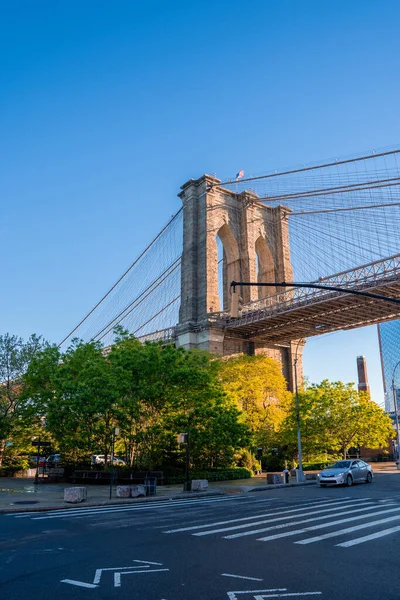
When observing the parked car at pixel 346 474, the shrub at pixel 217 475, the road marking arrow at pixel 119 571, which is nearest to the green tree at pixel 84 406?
the shrub at pixel 217 475

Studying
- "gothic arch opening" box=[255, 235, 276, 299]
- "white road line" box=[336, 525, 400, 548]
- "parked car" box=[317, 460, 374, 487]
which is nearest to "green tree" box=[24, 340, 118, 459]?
"parked car" box=[317, 460, 374, 487]

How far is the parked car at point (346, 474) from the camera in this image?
25.8 metres

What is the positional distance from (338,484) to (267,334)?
91.4 feet

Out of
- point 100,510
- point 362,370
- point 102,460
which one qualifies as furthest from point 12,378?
point 362,370

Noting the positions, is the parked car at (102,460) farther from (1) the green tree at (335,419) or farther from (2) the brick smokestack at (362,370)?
(2) the brick smokestack at (362,370)

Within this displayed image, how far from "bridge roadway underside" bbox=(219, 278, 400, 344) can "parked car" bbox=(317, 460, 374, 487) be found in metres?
15.3

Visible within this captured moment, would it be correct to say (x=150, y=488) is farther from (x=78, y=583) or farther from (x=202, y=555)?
(x=78, y=583)

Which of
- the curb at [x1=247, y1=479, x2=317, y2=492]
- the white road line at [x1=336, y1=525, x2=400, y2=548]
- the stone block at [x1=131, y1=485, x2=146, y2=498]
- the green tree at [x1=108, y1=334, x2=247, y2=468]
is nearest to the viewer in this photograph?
the white road line at [x1=336, y1=525, x2=400, y2=548]

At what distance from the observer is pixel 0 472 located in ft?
117

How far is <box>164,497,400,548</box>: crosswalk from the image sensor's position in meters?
10.3

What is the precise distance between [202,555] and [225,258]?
51826mm

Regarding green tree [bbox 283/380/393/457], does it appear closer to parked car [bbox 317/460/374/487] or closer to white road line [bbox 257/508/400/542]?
parked car [bbox 317/460/374/487]

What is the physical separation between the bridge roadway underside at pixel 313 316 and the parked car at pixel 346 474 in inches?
604

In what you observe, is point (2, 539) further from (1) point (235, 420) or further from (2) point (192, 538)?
(1) point (235, 420)
